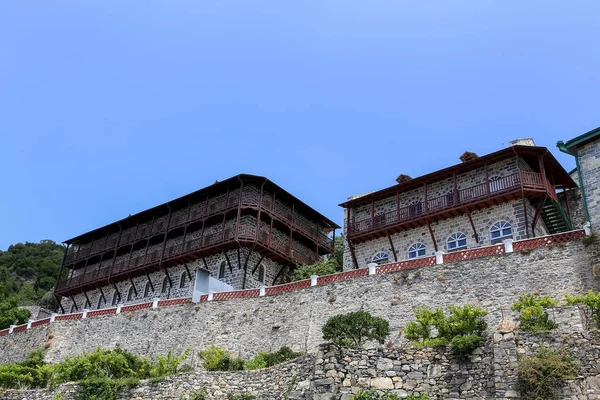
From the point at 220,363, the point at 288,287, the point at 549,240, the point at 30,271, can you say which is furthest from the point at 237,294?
the point at 30,271

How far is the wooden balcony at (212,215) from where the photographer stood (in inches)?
1394

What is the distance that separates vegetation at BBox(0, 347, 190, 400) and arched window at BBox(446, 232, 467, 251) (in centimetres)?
1372

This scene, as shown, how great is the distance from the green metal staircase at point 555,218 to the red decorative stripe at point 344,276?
30.4 feet

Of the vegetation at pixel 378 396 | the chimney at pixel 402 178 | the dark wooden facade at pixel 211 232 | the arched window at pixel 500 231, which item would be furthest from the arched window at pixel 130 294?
the vegetation at pixel 378 396

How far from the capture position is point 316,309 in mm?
25141

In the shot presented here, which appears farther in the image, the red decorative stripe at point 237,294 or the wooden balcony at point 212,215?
the wooden balcony at point 212,215

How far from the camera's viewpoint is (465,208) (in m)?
27.7

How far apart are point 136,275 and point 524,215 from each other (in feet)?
81.9

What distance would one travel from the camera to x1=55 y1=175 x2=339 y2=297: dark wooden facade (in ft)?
114

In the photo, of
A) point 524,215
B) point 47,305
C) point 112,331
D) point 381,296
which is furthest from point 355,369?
point 47,305

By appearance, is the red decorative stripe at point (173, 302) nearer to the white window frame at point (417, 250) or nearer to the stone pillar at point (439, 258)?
the white window frame at point (417, 250)

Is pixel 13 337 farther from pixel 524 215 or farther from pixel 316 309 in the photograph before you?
pixel 524 215

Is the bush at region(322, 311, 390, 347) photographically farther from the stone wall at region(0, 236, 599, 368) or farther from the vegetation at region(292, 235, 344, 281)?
the vegetation at region(292, 235, 344, 281)

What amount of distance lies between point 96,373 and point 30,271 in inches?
2197
